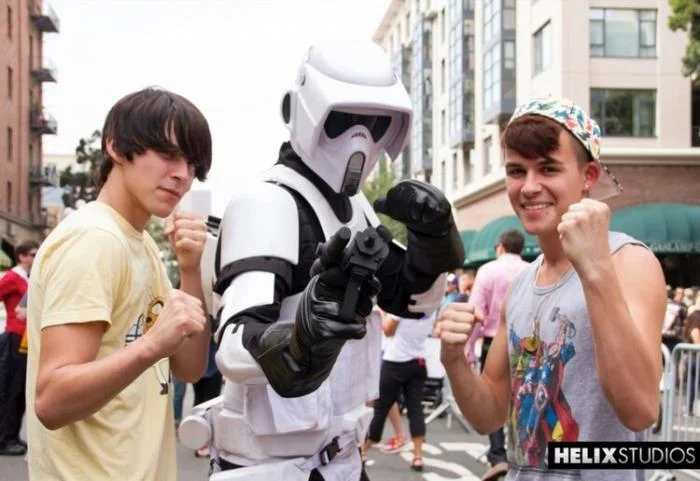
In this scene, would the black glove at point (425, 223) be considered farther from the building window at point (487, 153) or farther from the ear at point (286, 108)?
the building window at point (487, 153)

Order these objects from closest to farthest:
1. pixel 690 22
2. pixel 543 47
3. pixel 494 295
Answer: pixel 494 295 < pixel 690 22 < pixel 543 47

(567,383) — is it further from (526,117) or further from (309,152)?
(309,152)

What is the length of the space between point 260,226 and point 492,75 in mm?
27280

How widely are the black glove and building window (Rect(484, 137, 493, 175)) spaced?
27.5 metres

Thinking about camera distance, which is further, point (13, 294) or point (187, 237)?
point (13, 294)

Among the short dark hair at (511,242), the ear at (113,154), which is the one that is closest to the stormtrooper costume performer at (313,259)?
the ear at (113,154)

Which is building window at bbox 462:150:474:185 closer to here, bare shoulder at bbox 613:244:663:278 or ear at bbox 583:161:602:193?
ear at bbox 583:161:602:193

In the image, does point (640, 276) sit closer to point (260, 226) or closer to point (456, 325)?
point (456, 325)

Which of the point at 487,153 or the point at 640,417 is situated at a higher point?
the point at 487,153

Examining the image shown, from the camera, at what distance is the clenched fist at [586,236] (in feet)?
6.64

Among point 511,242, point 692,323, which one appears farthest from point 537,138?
point 692,323

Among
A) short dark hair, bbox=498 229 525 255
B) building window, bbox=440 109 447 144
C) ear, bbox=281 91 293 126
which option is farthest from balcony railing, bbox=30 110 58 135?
ear, bbox=281 91 293 126

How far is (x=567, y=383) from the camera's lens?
2258 mm

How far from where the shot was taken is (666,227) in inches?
843
